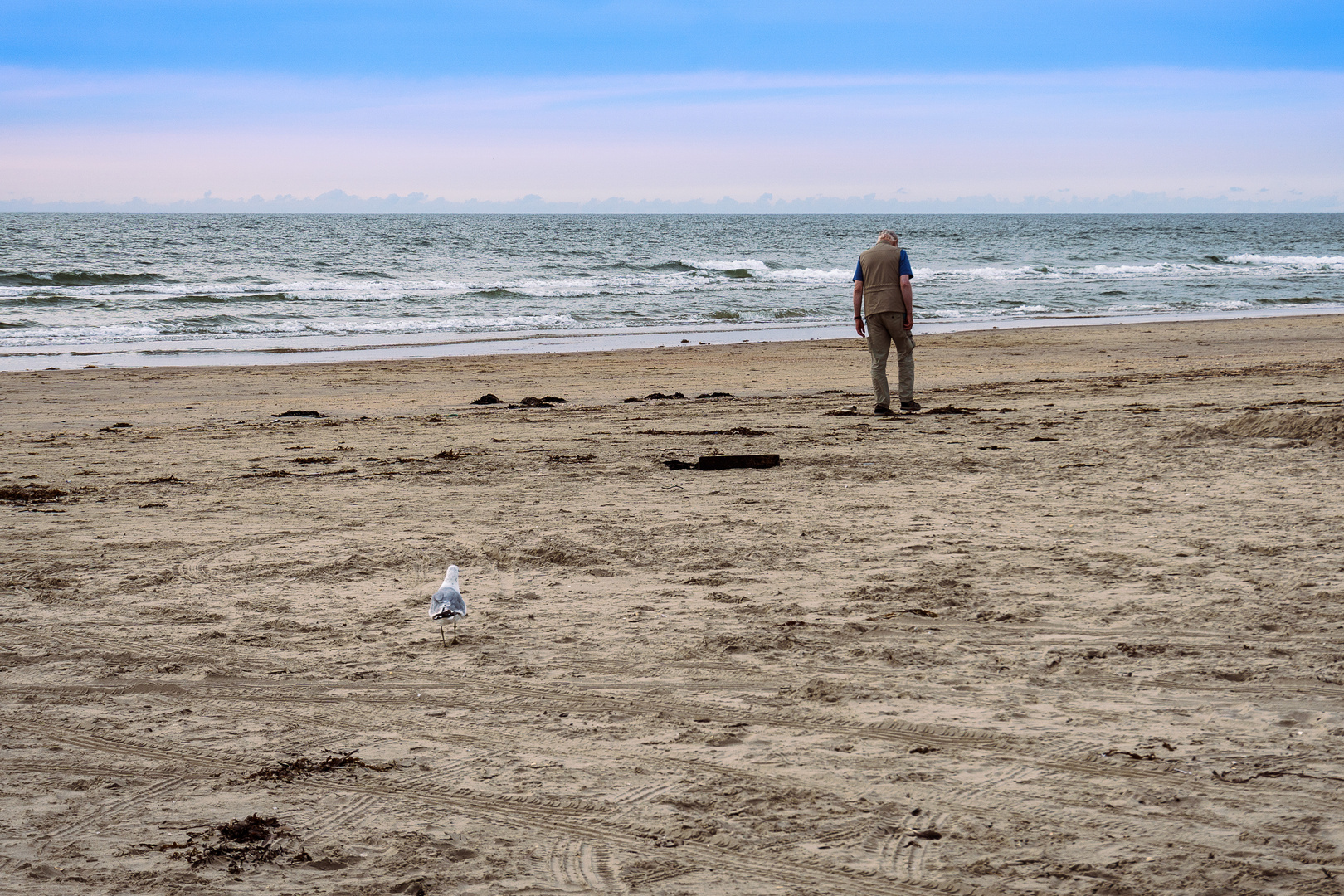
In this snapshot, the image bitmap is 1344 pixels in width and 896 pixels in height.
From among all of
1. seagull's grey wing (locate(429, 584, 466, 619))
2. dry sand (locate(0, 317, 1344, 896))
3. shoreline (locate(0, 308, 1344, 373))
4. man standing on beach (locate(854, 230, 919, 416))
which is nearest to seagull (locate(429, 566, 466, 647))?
seagull's grey wing (locate(429, 584, 466, 619))

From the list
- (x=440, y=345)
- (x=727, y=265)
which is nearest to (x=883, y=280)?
(x=440, y=345)

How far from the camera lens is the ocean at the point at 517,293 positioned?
1995 centimetres

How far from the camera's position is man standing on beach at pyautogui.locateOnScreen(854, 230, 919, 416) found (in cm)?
958

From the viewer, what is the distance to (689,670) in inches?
144

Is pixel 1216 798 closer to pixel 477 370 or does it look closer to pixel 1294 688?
pixel 1294 688

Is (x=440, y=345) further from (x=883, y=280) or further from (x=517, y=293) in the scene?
(x=517, y=293)

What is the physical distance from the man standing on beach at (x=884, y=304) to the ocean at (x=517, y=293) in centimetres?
948

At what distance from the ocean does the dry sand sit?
1173 cm

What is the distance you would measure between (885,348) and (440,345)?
433 inches

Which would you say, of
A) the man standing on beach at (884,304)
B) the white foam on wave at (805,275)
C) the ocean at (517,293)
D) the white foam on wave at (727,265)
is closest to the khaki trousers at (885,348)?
the man standing on beach at (884,304)

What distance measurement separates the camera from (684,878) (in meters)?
2.39

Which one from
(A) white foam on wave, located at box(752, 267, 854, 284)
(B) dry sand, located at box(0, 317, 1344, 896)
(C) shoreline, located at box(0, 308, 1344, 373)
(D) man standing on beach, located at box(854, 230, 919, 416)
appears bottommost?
(B) dry sand, located at box(0, 317, 1344, 896)

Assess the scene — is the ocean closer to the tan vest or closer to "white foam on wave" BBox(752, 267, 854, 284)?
"white foam on wave" BBox(752, 267, 854, 284)

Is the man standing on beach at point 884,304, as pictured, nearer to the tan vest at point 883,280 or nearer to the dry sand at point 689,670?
the tan vest at point 883,280
